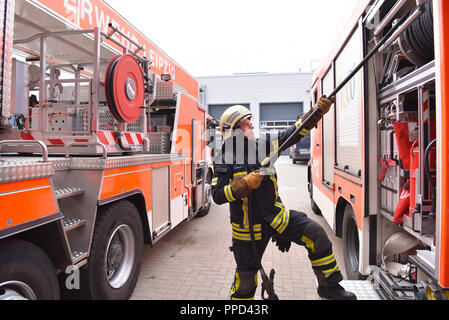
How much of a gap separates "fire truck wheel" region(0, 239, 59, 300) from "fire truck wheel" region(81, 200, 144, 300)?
0.54 m

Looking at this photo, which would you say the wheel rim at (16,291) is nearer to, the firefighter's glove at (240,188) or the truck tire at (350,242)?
the firefighter's glove at (240,188)

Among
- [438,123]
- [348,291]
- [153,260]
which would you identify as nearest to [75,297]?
[153,260]

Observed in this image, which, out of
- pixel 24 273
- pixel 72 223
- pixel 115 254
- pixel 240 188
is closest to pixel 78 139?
pixel 72 223

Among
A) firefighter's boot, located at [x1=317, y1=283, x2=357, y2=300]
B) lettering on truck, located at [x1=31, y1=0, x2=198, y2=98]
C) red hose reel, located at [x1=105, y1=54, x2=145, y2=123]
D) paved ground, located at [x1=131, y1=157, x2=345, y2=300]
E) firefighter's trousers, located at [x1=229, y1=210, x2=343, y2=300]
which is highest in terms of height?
lettering on truck, located at [x1=31, y1=0, x2=198, y2=98]

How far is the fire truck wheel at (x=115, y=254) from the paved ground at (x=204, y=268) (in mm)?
302

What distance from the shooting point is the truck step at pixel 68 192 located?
233 cm

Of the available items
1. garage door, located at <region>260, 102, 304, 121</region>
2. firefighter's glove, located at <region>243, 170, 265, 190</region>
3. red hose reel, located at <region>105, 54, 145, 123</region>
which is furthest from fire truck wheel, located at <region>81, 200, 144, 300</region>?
garage door, located at <region>260, 102, 304, 121</region>

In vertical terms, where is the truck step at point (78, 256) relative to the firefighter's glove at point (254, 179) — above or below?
below

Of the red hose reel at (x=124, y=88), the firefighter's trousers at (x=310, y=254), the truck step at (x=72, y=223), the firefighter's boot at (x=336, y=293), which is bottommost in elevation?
the firefighter's boot at (x=336, y=293)

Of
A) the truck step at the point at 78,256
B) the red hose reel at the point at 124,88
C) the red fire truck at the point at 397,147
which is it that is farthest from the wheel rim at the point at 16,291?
the red fire truck at the point at 397,147

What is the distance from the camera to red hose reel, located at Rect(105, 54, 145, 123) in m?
3.18

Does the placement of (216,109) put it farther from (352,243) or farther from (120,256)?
(120,256)

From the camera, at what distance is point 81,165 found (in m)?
2.63

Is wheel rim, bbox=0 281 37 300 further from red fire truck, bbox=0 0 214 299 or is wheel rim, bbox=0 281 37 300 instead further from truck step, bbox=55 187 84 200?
truck step, bbox=55 187 84 200
